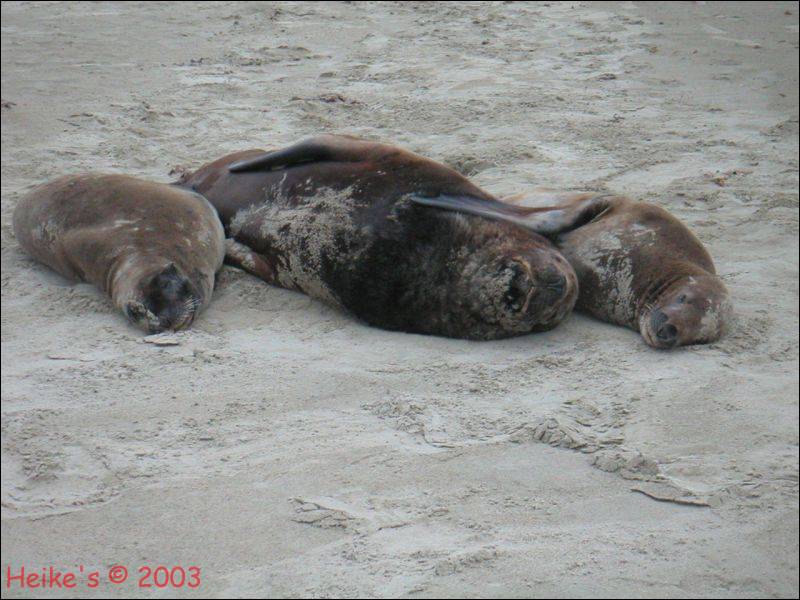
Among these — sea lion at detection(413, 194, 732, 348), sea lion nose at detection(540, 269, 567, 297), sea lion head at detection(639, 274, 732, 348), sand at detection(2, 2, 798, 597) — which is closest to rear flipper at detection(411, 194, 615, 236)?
sea lion at detection(413, 194, 732, 348)

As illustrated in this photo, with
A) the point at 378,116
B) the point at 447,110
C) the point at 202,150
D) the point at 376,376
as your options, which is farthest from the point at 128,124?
the point at 376,376

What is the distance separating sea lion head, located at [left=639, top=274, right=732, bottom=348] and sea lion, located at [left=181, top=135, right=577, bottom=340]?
16.0 inches

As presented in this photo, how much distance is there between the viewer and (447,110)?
27.2 ft

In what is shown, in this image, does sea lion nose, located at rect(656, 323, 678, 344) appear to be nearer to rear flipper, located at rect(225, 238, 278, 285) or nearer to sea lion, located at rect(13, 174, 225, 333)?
rear flipper, located at rect(225, 238, 278, 285)

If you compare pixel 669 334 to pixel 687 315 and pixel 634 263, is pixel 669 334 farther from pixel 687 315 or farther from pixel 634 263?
pixel 634 263

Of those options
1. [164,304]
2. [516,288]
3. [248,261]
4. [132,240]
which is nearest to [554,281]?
[516,288]

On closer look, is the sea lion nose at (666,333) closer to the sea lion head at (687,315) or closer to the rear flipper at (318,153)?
the sea lion head at (687,315)

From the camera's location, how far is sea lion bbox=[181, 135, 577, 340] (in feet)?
16.7

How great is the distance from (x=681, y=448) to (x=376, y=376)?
1306mm

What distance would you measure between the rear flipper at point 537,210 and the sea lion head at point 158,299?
1.18m

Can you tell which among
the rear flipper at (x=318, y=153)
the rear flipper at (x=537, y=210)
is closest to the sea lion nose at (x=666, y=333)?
the rear flipper at (x=537, y=210)

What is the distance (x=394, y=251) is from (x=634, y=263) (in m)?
1.20

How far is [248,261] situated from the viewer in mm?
5711

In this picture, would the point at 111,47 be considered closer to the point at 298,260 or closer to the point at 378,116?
the point at 378,116
